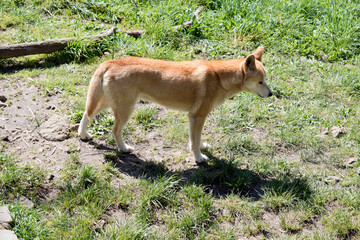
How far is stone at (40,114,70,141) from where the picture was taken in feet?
18.7

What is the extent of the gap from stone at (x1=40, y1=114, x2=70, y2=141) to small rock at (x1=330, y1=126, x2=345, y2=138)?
4326 millimetres

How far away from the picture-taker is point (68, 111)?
6297 millimetres

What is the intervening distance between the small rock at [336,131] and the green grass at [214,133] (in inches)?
3.2

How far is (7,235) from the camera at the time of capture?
12.0 feet

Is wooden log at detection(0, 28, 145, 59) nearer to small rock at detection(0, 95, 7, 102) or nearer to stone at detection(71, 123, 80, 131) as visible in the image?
small rock at detection(0, 95, 7, 102)

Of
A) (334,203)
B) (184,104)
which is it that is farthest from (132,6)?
(334,203)

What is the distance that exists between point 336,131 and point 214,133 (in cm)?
206

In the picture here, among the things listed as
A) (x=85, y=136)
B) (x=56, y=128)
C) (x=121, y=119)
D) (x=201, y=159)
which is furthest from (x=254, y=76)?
(x=56, y=128)

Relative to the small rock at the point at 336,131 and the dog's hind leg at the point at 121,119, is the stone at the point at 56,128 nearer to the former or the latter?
the dog's hind leg at the point at 121,119

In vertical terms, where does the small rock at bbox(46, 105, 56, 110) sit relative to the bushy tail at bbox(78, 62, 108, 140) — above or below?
below

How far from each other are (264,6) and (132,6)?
3.37m

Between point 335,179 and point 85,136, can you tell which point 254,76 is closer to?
point 335,179

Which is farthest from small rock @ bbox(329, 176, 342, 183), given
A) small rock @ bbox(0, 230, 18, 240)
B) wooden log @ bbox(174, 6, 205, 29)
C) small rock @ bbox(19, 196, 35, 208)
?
wooden log @ bbox(174, 6, 205, 29)

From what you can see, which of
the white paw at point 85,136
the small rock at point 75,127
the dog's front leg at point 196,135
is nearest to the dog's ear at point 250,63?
the dog's front leg at point 196,135
